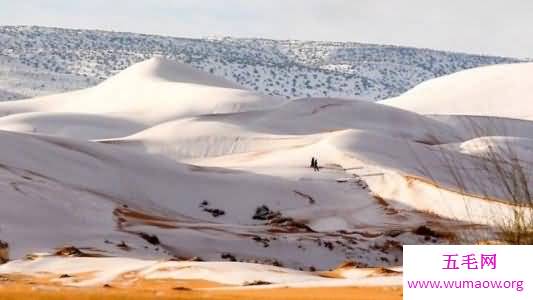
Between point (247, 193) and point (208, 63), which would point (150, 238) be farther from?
point (208, 63)

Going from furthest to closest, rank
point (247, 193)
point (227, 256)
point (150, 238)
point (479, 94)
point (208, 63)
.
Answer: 1. point (208, 63)
2. point (479, 94)
3. point (247, 193)
4. point (150, 238)
5. point (227, 256)

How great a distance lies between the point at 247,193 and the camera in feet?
96.2

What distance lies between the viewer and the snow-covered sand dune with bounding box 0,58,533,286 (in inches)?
770

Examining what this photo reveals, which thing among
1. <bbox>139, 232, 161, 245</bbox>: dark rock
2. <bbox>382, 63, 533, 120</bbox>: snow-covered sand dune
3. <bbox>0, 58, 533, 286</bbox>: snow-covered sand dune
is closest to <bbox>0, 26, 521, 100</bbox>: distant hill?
<bbox>382, 63, 533, 120</bbox>: snow-covered sand dune

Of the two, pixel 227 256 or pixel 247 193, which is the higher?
pixel 247 193

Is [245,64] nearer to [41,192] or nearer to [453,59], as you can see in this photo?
[453,59]

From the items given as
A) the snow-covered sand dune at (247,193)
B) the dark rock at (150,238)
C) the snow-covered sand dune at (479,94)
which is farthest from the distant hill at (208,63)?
the dark rock at (150,238)

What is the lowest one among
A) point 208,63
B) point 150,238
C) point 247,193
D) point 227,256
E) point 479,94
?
point 227,256

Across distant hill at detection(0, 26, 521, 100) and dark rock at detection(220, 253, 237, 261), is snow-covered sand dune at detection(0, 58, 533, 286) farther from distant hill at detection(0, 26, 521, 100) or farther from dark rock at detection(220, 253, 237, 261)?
distant hill at detection(0, 26, 521, 100)

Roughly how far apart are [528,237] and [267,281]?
373 cm

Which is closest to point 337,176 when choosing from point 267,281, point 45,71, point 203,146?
point 203,146

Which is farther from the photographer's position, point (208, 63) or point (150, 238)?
point (208, 63)

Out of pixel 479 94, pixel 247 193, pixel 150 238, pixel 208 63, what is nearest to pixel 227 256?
pixel 150 238

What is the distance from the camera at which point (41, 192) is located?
885 inches
